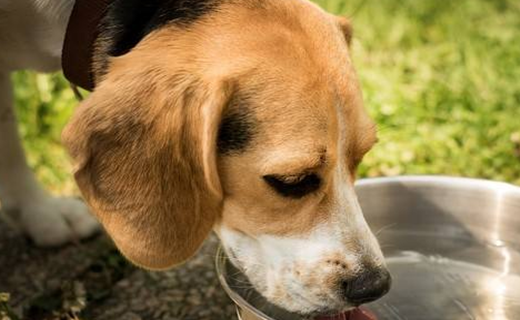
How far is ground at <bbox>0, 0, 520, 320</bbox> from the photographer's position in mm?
3539

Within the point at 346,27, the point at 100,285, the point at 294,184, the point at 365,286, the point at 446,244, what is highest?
the point at 346,27

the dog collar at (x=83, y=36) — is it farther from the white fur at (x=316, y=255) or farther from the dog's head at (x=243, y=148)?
the white fur at (x=316, y=255)

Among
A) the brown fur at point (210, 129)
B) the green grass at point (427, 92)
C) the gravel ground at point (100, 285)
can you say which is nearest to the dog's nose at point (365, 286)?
the brown fur at point (210, 129)

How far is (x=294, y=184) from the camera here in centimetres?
262

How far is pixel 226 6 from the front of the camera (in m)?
2.74

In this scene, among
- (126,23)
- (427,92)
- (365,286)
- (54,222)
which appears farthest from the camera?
(427,92)

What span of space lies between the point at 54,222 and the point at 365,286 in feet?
5.73

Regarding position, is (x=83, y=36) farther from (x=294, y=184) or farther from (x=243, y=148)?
(x=294, y=184)

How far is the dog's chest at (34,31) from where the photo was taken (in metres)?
3.00

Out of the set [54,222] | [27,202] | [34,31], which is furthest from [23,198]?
[34,31]

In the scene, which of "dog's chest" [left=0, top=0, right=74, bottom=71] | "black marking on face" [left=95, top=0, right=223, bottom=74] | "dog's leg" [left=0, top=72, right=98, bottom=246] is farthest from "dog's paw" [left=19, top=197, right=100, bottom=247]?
"black marking on face" [left=95, top=0, right=223, bottom=74]

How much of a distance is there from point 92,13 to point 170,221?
728 mm

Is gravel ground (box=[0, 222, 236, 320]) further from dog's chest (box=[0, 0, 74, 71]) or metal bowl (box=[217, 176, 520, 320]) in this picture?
dog's chest (box=[0, 0, 74, 71])

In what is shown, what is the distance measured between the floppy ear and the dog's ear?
0.65 meters
